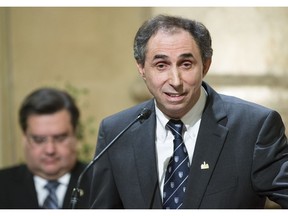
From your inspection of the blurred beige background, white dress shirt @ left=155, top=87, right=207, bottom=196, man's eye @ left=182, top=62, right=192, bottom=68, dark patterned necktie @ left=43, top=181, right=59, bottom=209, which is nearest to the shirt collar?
white dress shirt @ left=155, top=87, right=207, bottom=196

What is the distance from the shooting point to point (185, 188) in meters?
2.32

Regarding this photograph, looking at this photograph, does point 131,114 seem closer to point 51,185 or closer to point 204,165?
point 204,165

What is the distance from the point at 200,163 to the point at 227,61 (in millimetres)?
1592

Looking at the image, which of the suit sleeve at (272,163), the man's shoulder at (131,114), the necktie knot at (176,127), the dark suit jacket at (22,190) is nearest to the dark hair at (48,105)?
the dark suit jacket at (22,190)

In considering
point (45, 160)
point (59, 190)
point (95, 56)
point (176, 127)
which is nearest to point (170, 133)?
point (176, 127)

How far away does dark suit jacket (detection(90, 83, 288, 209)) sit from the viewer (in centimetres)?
228

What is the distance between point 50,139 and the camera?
3.23 metres

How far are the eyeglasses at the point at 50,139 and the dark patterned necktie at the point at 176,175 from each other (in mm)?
981

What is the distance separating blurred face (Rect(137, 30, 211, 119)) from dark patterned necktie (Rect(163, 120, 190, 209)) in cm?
12

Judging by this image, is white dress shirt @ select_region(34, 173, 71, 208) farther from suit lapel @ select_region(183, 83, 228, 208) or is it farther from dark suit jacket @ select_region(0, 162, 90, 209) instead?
suit lapel @ select_region(183, 83, 228, 208)

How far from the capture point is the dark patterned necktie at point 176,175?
7.68ft

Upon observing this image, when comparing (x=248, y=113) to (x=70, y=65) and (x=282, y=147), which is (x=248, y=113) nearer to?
(x=282, y=147)

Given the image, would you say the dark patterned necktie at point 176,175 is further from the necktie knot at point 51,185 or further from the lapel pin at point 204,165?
the necktie knot at point 51,185
